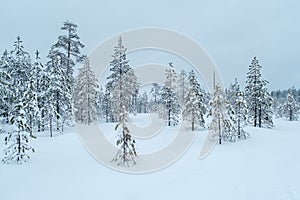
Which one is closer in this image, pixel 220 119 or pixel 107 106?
pixel 220 119

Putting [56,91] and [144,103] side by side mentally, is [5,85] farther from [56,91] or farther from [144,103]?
[144,103]

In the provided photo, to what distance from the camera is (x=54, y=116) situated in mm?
23984

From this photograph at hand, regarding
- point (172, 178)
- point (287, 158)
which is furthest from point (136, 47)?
point (287, 158)

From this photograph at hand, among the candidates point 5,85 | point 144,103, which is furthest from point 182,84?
point 144,103

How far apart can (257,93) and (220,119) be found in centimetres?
1375

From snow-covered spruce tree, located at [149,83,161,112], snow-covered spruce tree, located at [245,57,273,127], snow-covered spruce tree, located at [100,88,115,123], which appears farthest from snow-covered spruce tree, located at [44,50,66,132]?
snow-covered spruce tree, located at [149,83,161,112]

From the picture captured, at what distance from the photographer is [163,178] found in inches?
589

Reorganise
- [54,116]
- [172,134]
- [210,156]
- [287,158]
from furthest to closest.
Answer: [172,134], [54,116], [210,156], [287,158]

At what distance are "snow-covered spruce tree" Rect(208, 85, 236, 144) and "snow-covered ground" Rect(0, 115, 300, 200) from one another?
4106 mm

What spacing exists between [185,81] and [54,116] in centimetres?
2562

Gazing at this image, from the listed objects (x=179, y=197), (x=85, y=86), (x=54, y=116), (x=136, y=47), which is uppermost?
(x=136, y=47)

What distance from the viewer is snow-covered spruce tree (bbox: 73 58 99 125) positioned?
34969 millimetres

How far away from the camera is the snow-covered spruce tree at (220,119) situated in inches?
937

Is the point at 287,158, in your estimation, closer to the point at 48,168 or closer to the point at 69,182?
the point at 69,182
